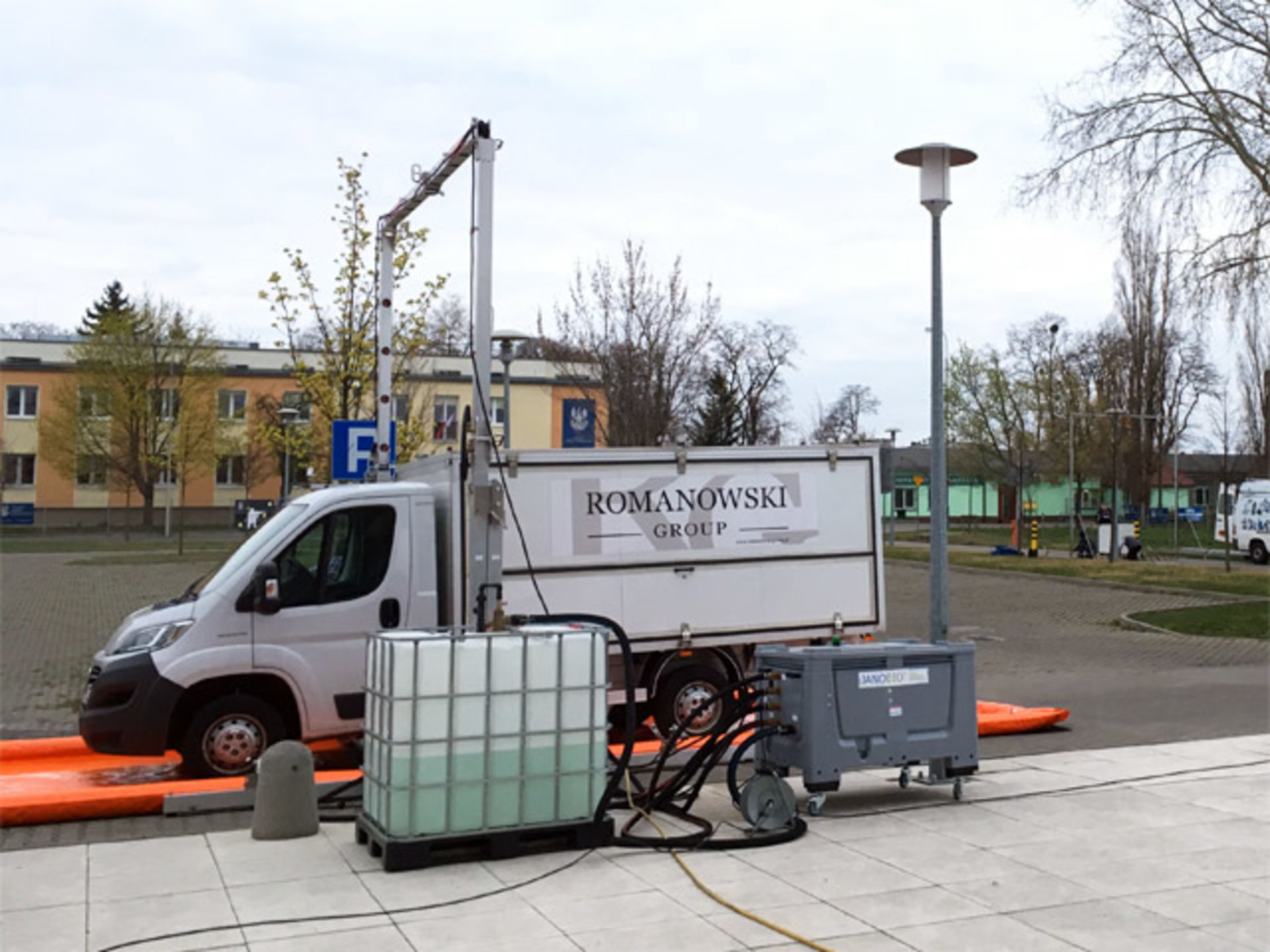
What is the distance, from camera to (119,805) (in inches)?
320

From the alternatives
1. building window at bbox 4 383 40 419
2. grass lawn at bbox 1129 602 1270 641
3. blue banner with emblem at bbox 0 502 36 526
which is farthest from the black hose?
building window at bbox 4 383 40 419

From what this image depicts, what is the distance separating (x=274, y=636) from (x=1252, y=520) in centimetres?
3916

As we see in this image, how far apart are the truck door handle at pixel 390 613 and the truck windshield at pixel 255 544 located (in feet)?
3.07

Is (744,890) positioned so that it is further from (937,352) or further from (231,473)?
(231,473)

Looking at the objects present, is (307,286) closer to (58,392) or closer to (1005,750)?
(1005,750)

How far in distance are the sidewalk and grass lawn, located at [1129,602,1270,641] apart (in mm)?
14385

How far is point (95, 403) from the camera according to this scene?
60250 millimetres

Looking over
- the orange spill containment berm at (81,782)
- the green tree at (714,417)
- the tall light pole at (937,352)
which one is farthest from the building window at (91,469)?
the tall light pole at (937,352)

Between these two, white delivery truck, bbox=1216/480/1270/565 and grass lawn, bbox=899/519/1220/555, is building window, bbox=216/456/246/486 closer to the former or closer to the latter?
grass lawn, bbox=899/519/1220/555

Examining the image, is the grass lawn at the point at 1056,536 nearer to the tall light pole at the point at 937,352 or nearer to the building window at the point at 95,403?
the tall light pole at the point at 937,352

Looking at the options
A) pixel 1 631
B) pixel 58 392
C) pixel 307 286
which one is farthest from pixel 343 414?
pixel 58 392

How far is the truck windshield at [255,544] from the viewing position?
370 inches

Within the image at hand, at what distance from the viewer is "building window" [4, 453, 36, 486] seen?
224ft

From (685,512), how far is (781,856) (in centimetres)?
408
